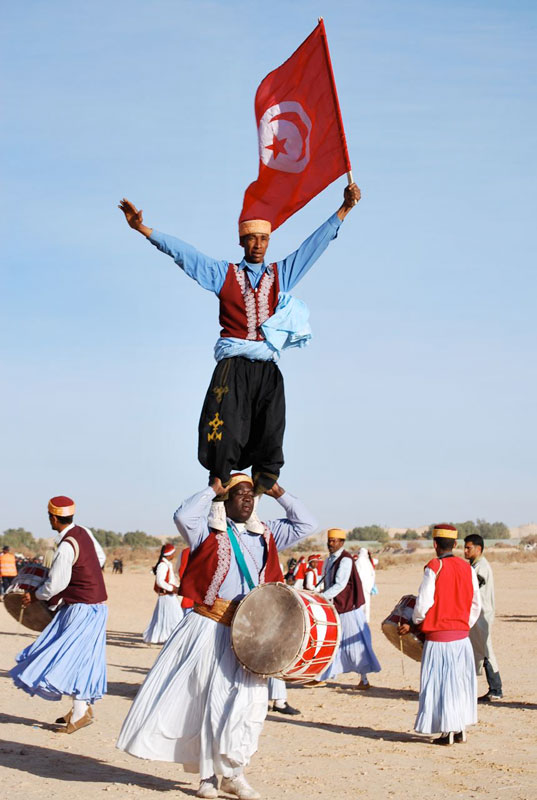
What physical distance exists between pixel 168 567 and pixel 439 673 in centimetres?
832

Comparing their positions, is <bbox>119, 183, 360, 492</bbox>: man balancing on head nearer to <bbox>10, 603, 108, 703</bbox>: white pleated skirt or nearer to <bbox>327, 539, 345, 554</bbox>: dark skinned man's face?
<bbox>10, 603, 108, 703</bbox>: white pleated skirt

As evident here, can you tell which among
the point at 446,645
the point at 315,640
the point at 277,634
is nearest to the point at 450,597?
the point at 446,645

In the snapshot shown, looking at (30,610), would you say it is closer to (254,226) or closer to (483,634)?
(254,226)

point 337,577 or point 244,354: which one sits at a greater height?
point 244,354

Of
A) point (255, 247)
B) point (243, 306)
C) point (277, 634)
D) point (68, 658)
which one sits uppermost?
point (255, 247)

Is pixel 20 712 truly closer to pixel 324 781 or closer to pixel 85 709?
pixel 85 709

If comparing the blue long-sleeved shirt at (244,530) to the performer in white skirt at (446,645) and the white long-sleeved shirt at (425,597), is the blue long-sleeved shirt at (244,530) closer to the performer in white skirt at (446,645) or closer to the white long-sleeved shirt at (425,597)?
the white long-sleeved shirt at (425,597)

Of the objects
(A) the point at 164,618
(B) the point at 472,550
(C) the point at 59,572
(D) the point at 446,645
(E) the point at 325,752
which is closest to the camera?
(E) the point at 325,752

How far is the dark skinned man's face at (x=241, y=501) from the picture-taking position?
6727mm

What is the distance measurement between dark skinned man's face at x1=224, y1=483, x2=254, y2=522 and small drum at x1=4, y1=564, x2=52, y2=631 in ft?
10.8

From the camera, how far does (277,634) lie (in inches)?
256

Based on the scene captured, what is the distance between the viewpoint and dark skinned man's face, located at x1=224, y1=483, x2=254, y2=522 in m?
6.73

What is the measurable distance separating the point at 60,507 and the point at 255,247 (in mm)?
3701

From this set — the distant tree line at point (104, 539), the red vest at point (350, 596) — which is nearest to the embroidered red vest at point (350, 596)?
the red vest at point (350, 596)
